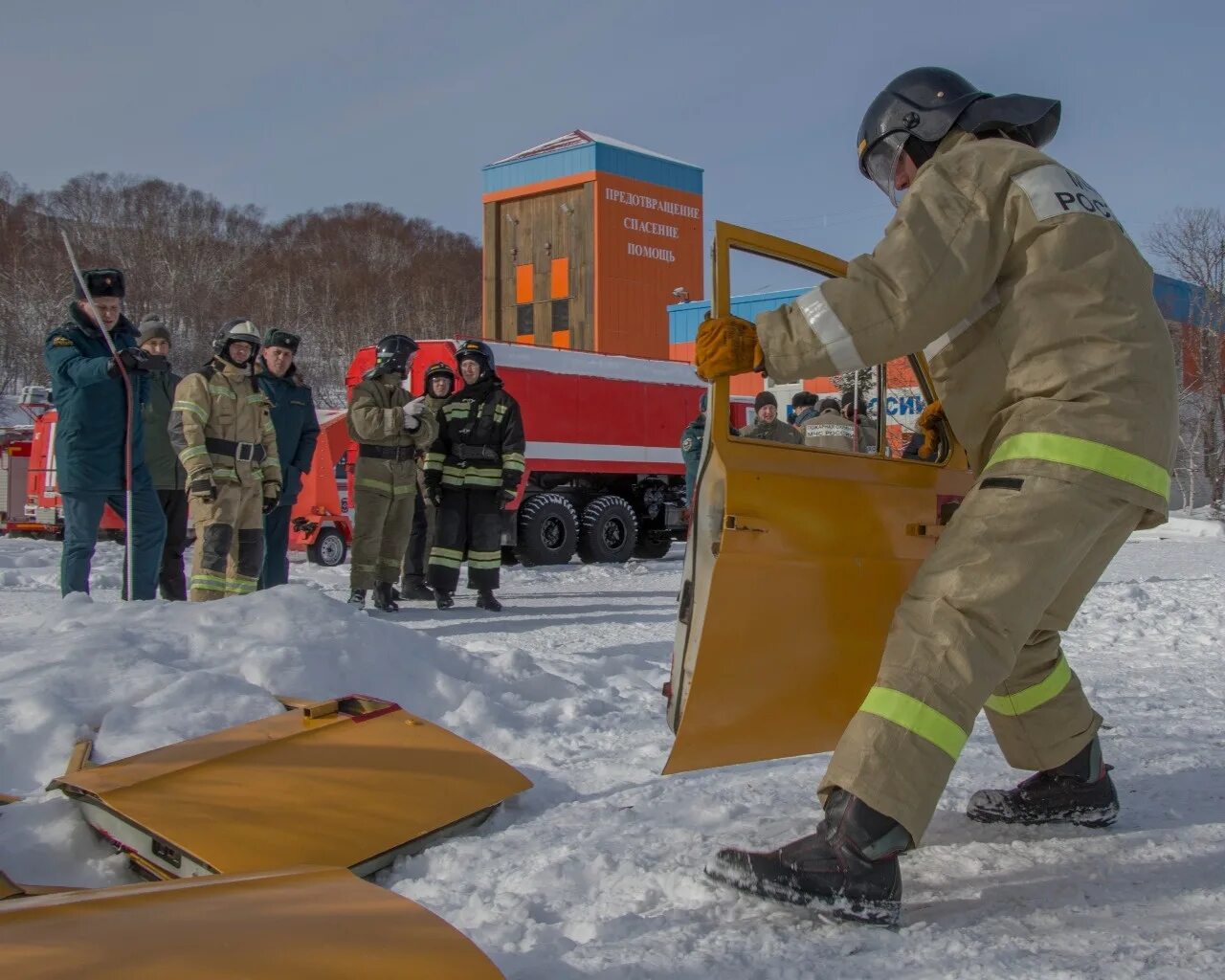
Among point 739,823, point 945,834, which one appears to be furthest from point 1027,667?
point 739,823

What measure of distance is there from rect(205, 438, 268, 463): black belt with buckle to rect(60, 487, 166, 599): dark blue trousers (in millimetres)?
436

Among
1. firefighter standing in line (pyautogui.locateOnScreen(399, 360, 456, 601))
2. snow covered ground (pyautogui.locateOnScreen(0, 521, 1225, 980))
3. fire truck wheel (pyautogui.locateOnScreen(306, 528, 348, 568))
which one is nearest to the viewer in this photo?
snow covered ground (pyautogui.locateOnScreen(0, 521, 1225, 980))

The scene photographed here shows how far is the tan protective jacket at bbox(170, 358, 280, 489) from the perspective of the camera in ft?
21.5

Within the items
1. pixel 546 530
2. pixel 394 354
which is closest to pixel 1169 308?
pixel 546 530

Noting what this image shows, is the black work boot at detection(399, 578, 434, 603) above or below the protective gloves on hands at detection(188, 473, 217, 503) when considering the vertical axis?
below

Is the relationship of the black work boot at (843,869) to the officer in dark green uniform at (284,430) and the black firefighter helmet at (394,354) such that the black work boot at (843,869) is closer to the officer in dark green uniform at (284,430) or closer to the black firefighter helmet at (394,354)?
the officer in dark green uniform at (284,430)

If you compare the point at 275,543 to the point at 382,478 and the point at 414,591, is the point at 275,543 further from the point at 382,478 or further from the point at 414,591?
the point at 414,591

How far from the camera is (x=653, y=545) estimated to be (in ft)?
49.1

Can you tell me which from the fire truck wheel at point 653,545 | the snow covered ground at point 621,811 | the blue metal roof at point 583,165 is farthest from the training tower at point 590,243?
the snow covered ground at point 621,811

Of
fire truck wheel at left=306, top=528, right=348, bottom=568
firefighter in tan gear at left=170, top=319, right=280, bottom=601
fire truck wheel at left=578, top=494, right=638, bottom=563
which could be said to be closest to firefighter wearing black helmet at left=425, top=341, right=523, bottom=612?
firefighter in tan gear at left=170, top=319, right=280, bottom=601

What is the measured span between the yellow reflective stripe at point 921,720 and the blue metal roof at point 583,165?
27.4 m

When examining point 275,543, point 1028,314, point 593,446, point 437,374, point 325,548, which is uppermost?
point 437,374

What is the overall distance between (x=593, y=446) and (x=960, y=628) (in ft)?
38.2

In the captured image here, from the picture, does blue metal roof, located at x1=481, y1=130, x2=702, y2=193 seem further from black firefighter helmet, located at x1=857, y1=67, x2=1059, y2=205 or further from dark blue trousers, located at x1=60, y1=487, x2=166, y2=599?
black firefighter helmet, located at x1=857, y1=67, x2=1059, y2=205
